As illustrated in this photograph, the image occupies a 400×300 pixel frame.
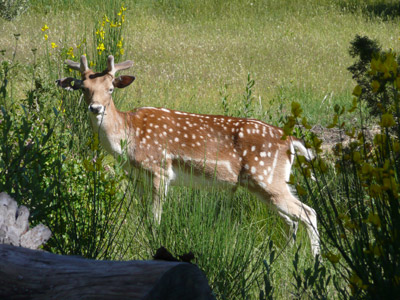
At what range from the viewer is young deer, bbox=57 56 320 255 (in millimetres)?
5832

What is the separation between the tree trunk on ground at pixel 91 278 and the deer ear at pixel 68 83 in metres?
3.10

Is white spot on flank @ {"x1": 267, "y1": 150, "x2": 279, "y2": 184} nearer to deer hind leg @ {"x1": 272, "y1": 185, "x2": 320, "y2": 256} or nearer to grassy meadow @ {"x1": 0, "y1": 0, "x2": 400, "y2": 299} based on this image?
deer hind leg @ {"x1": 272, "y1": 185, "x2": 320, "y2": 256}

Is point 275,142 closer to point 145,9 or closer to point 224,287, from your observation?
point 224,287

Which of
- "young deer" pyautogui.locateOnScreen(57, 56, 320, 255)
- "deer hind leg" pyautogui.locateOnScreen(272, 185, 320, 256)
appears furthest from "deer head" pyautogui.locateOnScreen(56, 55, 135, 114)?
"deer hind leg" pyautogui.locateOnScreen(272, 185, 320, 256)

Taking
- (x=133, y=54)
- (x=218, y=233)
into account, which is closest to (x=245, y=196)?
(x=218, y=233)

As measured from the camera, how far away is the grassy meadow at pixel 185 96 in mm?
4113

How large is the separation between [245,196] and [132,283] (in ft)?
12.1

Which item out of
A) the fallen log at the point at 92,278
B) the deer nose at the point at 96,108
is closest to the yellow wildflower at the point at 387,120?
the fallen log at the point at 92,278

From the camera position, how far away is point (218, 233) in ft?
13.8

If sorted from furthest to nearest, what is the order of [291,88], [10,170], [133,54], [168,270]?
1. [133,54]
2. [291,88]
3. [10,170]
4. [168,270]

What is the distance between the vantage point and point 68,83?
6289 mm

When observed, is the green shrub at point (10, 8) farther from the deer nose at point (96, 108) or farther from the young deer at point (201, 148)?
the deer nose at point (96, 108)

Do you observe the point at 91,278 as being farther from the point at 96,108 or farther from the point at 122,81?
the point at 122,81

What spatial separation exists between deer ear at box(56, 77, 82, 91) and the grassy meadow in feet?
0.76
